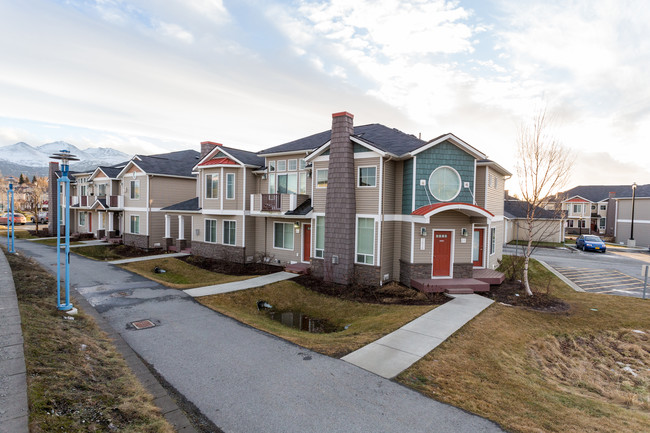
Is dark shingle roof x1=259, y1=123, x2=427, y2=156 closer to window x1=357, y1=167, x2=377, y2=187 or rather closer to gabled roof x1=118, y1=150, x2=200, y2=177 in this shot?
window x1=357, y1=167, x2=377, y2=187

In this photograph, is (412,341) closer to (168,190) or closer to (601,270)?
(601,270)

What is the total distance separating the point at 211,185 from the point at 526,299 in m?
18.7

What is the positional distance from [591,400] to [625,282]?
53.2 feet

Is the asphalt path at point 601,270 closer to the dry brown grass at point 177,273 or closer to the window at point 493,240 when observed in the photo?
the window at point 493,240

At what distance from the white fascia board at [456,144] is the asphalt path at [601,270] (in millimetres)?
9408

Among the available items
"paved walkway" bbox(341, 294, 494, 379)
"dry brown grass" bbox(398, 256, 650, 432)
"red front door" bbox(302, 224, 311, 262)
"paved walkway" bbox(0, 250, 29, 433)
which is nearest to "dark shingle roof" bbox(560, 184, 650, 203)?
"dry brown grass" bbox(398, 256, 650, 432)

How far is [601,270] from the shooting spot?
69.5 feet

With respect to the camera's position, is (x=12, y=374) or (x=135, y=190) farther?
(x=135, y=190)

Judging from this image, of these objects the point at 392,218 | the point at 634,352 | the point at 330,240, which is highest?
the point at 392,218

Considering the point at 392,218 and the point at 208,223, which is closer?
the point at 392,218

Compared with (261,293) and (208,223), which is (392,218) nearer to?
(261,293)

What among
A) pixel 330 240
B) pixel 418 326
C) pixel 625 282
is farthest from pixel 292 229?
pixel 625 282

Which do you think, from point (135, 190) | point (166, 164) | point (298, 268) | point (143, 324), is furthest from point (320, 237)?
point (135, 190)

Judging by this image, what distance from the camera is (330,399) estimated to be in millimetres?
5953
